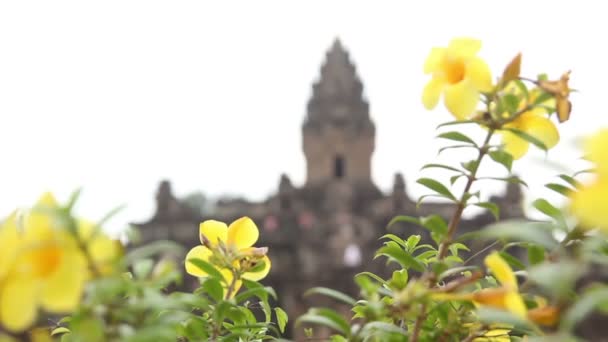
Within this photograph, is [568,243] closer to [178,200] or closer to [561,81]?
[561,81]

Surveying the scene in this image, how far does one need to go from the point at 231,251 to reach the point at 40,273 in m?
0.23

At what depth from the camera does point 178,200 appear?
41.9ft

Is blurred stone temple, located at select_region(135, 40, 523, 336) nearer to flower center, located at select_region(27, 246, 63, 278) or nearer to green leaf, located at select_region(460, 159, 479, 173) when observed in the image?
green leaf, located at select_region(460, 159, 479, 173)

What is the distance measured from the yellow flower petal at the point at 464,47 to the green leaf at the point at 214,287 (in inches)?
9.9

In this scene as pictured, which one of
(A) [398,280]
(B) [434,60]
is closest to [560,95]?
(B) [434,60]

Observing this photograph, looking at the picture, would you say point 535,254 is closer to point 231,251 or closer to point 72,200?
point 231,251

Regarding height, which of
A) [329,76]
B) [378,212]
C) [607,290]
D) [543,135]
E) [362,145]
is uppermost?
[329,76]

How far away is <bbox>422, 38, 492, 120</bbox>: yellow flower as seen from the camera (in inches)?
19.0

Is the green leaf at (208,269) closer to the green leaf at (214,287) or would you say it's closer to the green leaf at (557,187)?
the green leaf at (214,287)

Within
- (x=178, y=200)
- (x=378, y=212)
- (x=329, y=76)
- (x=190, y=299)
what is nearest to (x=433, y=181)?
(x=190, y=299)

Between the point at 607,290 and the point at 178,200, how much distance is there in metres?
12.7

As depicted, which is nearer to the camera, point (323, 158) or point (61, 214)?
point (61, 214)

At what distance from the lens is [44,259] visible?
361 millimetres

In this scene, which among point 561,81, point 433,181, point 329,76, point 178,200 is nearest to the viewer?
point 561,81
